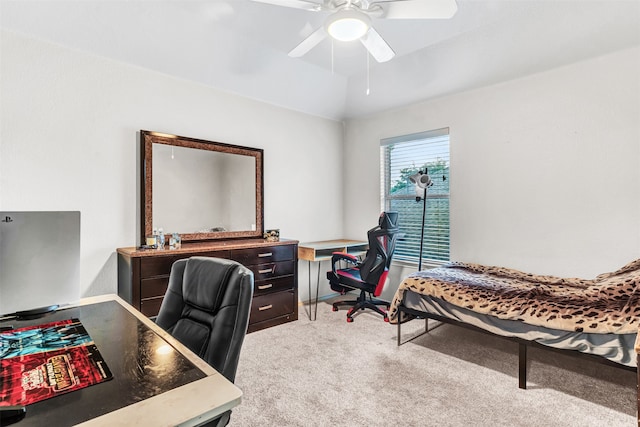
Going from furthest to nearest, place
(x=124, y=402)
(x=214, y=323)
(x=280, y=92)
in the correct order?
(x=280, y=92) → (x=214, y=323) → (x=124, y=402)

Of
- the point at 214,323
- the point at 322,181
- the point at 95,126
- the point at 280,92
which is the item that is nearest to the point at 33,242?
the point at 214,323

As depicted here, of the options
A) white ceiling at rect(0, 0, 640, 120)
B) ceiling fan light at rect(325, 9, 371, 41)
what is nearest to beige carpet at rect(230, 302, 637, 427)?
ceiling fan light at rect(325, 9, 371, 41)

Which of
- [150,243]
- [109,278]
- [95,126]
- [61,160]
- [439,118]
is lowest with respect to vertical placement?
[109,278]

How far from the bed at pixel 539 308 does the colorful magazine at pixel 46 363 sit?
88.8 inches

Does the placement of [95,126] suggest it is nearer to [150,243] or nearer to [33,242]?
[150,243]

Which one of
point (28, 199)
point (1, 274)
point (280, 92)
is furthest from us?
point (280, 92)

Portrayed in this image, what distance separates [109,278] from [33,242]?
187cm

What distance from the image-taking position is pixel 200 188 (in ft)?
11.0

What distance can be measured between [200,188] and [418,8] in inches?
99.2

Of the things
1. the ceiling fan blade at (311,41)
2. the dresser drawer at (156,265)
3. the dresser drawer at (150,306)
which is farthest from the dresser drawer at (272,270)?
the ceiling fan blade at (311,41)

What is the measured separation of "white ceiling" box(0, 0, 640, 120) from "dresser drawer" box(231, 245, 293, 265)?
1.77m

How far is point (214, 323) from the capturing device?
4.17 feet

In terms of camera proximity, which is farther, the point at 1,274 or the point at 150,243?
the point at 150,243

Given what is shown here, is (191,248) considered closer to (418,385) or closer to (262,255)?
(262,255)
